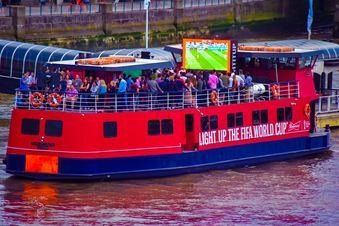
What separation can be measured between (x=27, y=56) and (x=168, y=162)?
1785 centimetres

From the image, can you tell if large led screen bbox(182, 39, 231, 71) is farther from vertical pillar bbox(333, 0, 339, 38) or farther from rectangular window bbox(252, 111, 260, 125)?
vertical pillar bbox(333, 0, 339, 38)

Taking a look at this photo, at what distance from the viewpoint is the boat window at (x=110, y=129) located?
45.2 metres

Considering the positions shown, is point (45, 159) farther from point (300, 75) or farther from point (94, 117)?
point (300, 75)

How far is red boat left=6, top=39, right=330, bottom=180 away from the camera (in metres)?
45.0

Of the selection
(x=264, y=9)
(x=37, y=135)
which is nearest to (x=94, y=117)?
(x=37, y=135)

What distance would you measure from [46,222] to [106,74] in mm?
7338

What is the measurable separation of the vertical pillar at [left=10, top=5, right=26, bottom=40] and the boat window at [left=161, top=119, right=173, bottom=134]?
116 feet

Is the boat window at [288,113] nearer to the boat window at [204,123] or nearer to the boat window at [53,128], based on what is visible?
the boat window at [204,123]

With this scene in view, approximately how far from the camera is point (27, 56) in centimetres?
6322

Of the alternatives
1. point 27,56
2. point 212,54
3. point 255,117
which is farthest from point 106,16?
point 255,117

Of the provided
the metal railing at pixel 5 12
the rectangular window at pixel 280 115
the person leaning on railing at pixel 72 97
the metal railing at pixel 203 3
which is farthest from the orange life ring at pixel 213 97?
the metal railing at pixel 203 3

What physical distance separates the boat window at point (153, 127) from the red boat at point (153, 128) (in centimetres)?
3

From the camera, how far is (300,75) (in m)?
51.4

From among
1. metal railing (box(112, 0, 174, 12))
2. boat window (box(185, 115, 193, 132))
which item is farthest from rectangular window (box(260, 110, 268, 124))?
metal railing (box(112, 0, 174, 12))
